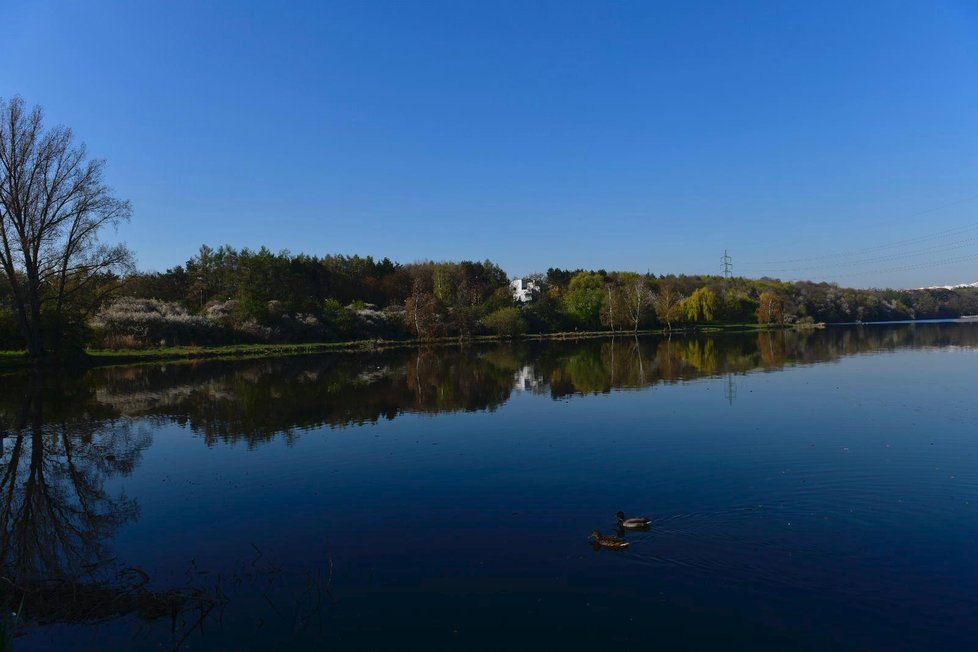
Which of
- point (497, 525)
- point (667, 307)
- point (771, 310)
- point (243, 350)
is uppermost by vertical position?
point (667, 307)

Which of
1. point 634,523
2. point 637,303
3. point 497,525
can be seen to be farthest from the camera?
point 637,303

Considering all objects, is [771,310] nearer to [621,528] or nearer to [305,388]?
[305,388]

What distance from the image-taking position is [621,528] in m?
9.14

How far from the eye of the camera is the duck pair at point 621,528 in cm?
849

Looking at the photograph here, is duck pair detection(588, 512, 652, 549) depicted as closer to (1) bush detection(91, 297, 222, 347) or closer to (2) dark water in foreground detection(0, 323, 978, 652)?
(2) dark water in foreground detection(0, 323, 978, 652)

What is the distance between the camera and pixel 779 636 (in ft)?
20.7

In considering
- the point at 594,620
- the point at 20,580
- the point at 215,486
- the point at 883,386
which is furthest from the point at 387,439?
the point at 883,386

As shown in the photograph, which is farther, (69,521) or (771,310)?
(771,310)

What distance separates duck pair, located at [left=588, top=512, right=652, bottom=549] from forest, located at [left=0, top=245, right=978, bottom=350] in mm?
42057

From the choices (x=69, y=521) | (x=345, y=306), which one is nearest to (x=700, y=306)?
(x=345, y=306)

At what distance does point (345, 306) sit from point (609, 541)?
6898 centimetres

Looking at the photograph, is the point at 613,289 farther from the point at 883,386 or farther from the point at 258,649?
the point at 258,649

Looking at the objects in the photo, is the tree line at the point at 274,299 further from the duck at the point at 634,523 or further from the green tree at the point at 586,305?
the duck at the point at 634,523

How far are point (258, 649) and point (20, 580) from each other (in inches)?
153
